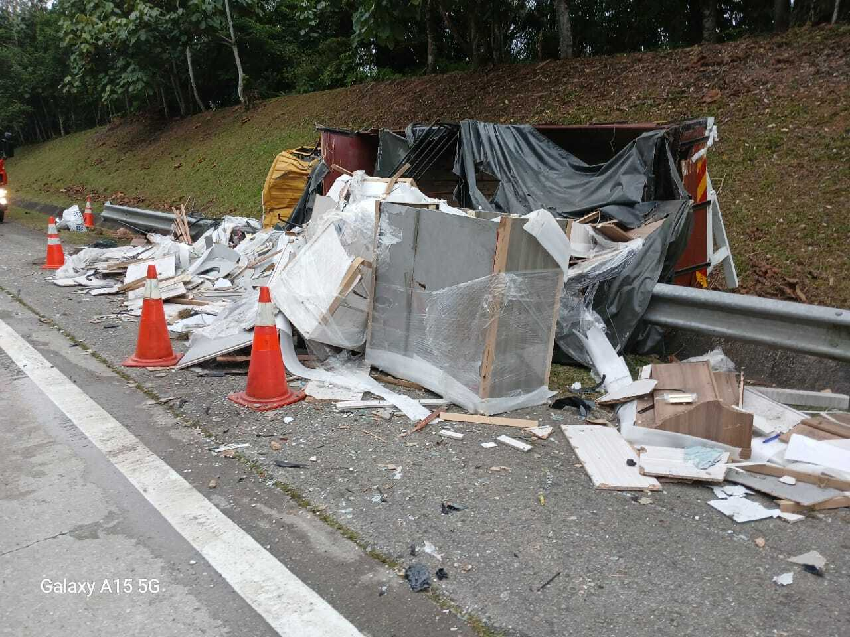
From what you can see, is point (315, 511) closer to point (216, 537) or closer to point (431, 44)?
point (216, 537)

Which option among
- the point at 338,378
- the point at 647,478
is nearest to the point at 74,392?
the point at 338,378

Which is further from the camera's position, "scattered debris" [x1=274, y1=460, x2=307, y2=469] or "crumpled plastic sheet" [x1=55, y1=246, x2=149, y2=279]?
"crumpled plastic sheet" [x1=55, y1=246, x2=149, y2=279]

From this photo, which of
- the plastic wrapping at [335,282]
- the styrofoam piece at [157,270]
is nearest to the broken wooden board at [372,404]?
the plastic wrapping at [335,282]

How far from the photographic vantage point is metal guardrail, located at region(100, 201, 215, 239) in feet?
42.5

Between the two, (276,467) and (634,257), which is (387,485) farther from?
(634,257)

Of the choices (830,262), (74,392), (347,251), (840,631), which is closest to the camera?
(840,631)

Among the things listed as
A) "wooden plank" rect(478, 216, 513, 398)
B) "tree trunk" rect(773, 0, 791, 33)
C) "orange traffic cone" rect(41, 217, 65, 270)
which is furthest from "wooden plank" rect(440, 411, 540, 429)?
"tree trunk" rect(773, 0, 791, 33)

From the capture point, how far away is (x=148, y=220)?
46.5ft

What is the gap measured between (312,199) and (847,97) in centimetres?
750

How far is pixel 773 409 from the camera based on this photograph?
457 centimetres

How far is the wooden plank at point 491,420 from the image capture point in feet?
15.1

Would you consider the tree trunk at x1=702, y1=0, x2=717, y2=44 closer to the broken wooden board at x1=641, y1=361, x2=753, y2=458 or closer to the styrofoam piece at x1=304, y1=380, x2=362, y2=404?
the broken wooden board at x1=641, y1=361, x2=753, y2=458

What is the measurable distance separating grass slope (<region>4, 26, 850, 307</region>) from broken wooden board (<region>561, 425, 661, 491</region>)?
374cm

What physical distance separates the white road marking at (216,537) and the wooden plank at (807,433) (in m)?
2.85
